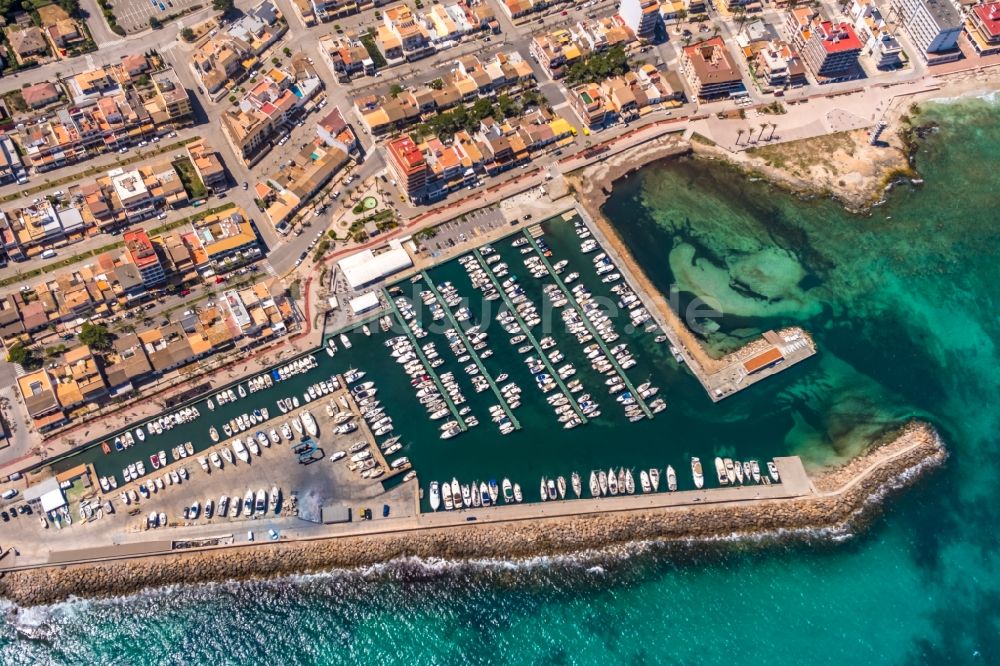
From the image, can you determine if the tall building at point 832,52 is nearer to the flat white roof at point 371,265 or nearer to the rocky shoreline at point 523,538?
the rocky shoreline at point 523,538

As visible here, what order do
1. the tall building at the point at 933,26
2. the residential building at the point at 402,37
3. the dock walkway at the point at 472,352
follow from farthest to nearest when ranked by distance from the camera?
1. the tall building at the point at 933,26
2. the residential building at the point at 402,37
3. the dock walkway at the point at 472,352

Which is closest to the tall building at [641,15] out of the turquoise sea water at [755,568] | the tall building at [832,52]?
the tall building at [832,52]

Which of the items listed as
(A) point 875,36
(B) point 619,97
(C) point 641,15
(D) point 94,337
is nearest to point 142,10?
(D) point 94,337

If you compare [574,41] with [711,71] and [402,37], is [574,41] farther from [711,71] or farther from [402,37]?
[402,37]

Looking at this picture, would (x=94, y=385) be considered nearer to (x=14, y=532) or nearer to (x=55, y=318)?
(x=55, y=318)

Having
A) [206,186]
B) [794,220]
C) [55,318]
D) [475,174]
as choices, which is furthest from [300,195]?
[794,220]

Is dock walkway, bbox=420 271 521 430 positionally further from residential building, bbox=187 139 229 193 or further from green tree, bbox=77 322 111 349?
green tree, bbox=77 322 111 349

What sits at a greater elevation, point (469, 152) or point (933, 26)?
point (933, 26)
